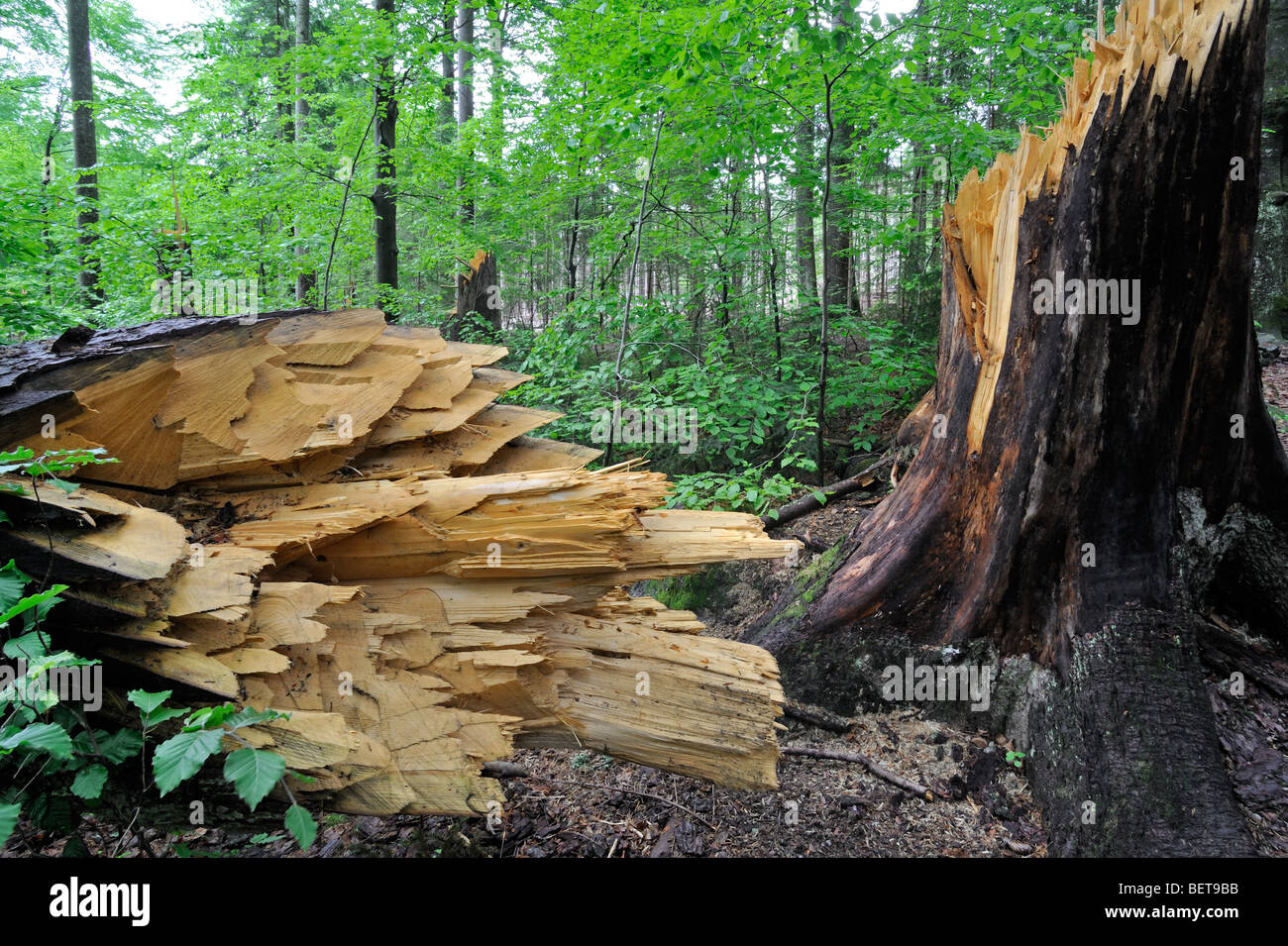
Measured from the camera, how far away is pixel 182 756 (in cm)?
154

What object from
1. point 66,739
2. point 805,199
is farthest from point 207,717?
point 805,199

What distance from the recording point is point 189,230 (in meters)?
6.74

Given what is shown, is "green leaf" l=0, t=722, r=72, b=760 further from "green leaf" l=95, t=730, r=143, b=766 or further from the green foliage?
"green leaf" l=95, t=730, r=143, b=766

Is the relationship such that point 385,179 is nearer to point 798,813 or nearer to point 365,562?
point 365,562

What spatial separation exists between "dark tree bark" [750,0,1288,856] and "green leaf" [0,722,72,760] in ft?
11.5

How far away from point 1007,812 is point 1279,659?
1817mm

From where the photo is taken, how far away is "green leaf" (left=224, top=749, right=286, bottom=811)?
1563 millimetres

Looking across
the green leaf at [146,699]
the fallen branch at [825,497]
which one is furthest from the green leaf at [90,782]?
the fallen branch at [825,497]

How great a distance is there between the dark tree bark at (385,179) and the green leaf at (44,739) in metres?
6.42

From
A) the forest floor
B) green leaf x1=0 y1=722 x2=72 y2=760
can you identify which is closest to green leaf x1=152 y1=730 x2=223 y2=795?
green leaf x1=0 y1=722 x2=72 y2=760
